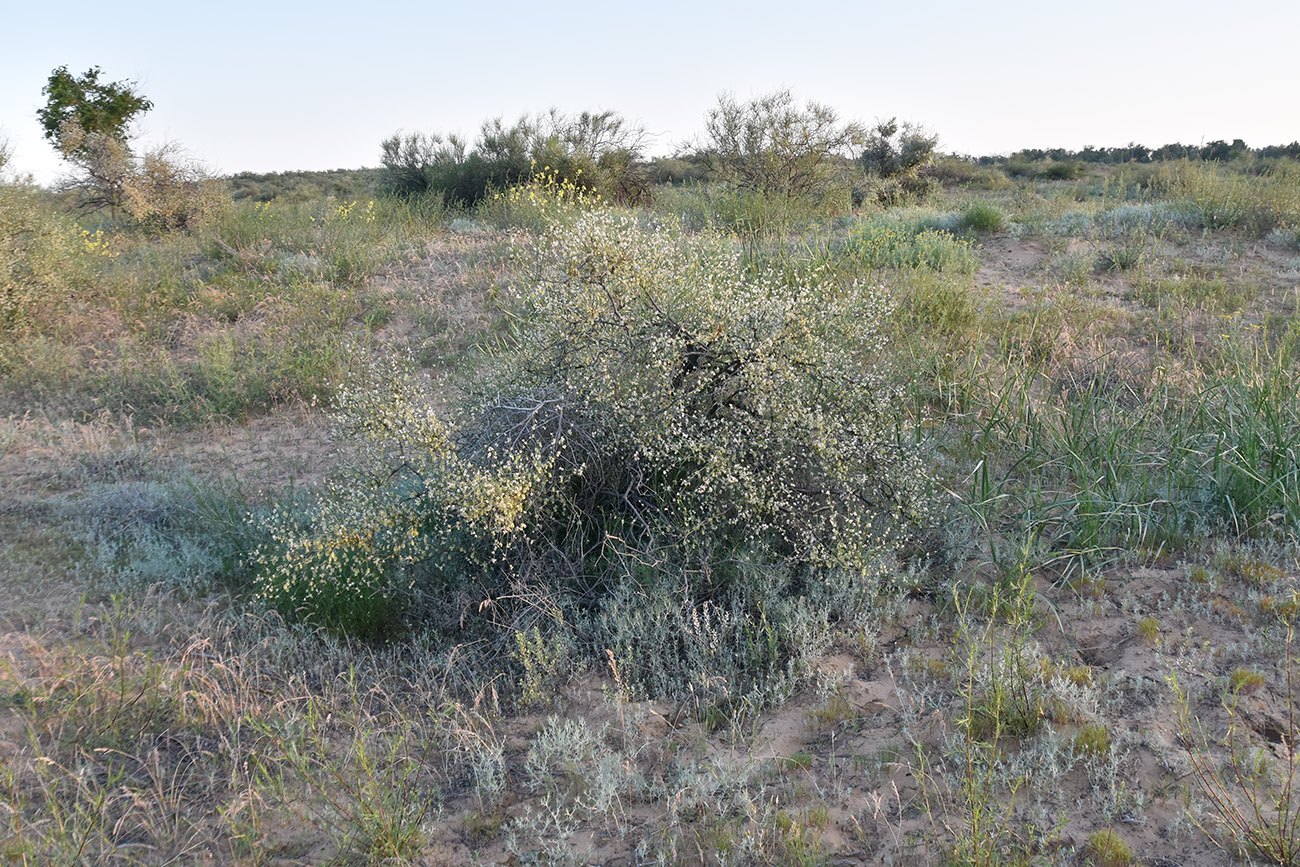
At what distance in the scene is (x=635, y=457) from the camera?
3875 millimetres

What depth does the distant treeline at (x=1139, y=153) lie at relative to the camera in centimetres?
2556

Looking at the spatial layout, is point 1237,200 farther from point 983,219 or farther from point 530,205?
Answer: point 530,205

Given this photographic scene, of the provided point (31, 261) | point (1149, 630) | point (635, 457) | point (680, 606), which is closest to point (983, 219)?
point (1149, 630)

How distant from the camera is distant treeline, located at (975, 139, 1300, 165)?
2556 cm

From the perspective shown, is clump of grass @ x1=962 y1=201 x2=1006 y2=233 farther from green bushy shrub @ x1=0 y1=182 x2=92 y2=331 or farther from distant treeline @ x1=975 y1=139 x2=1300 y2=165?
distant treeline @ x1=975 y1=139 x2=1300 y2=165

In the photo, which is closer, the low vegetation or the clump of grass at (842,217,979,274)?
the low vegetation

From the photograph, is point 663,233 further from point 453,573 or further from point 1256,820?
point 1256,820

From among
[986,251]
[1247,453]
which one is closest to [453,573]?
[1247,453]

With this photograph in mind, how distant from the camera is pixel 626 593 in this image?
12.4ft

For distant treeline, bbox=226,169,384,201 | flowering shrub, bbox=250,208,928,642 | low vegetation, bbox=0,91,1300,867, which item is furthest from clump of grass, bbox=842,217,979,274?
distant treeline, bbox=226,169,384,201

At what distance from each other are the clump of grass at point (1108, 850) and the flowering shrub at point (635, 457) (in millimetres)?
1443

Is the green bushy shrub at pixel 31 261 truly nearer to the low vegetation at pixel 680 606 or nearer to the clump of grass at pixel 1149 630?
the low vegetation at pixel 680 606

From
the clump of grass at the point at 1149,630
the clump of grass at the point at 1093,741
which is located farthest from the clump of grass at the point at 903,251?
the clump of grass at the point at 1093,741

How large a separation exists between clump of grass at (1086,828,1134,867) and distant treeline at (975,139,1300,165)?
2872cm
